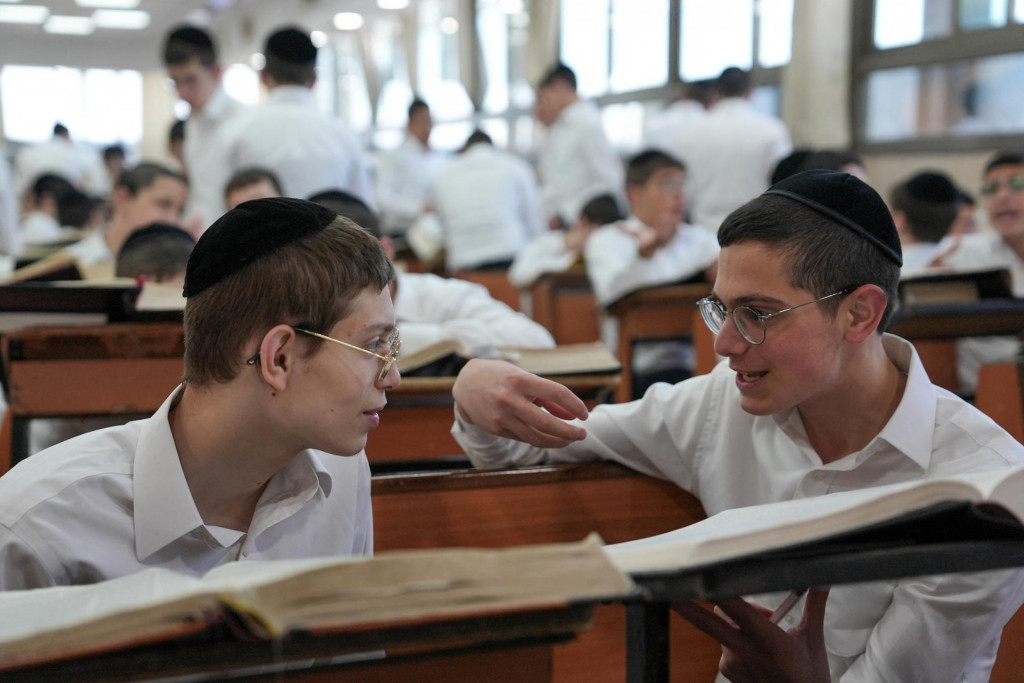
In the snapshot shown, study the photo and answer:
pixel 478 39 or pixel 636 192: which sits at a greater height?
pixel 478 39

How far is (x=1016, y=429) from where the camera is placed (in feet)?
5.70

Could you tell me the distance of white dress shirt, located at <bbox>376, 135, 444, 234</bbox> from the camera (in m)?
8.73

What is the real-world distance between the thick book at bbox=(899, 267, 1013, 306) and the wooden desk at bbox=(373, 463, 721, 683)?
140 centimetres

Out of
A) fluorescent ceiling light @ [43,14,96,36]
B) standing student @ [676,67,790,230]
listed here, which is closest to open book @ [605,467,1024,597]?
standing student @ [676,67,790,230]

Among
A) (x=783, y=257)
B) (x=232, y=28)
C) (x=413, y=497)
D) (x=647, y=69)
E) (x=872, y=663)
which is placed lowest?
(x=872, y=663)

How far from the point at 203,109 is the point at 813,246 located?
3.66 meters

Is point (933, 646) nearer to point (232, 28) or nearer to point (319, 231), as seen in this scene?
point (319, 231)

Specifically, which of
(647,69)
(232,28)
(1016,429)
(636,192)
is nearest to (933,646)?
(1016,429)

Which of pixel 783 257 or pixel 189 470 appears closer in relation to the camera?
pixel 189 470

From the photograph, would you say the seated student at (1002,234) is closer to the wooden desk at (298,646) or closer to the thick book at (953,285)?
the thick book at (953,285)

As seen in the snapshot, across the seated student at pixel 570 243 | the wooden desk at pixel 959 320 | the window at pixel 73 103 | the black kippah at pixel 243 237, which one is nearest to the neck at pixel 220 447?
the black kippah at pixel 243 237

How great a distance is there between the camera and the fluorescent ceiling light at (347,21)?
16.5 metres

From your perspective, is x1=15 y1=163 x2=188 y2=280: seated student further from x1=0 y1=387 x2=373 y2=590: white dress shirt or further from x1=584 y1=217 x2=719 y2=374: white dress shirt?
x1=0 y1=387 x2=373 y2=590: white dress shirt

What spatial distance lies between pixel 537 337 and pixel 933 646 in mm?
1663
